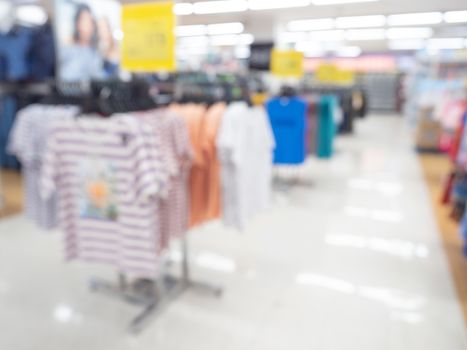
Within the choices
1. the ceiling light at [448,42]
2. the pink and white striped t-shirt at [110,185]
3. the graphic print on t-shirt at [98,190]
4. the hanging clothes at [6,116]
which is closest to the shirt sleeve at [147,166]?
the pink and white striped t-shirt at [110,185]

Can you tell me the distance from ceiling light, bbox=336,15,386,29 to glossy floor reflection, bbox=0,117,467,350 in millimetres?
1819

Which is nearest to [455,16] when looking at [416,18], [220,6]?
[416,18]

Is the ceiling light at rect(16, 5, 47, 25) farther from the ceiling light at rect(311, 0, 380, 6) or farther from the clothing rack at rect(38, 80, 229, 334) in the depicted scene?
the ceiling light at rect(311, 0, 380, 6)

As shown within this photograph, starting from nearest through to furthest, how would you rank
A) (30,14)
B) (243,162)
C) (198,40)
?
(198,40) < (243,162) < (30,14)

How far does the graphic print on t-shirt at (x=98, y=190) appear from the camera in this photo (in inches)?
80.4

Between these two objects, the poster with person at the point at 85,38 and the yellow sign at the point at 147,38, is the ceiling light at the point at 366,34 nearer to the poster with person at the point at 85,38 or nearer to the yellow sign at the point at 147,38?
the yellow sign at the point at 147,38

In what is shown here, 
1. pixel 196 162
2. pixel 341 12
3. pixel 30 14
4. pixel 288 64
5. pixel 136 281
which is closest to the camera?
pixel 341 12

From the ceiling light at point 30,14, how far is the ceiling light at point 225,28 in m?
6.25

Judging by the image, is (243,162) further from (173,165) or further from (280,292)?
(280,292)

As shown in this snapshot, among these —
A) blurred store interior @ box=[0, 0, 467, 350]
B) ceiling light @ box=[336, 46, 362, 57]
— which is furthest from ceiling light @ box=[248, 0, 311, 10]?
ceiling light @ box=[336, 46, 362, 57]

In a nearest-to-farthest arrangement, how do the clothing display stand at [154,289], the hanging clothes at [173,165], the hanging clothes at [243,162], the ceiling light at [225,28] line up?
the ceiling light at [225,28] < the hanging clothes at [173,165] < the hanging clothes at [243,162] < the clothing display stand at [154,289]

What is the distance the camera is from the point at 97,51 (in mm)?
4199

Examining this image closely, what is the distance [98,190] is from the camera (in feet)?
6.83

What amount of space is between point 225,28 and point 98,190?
1.21 metres
